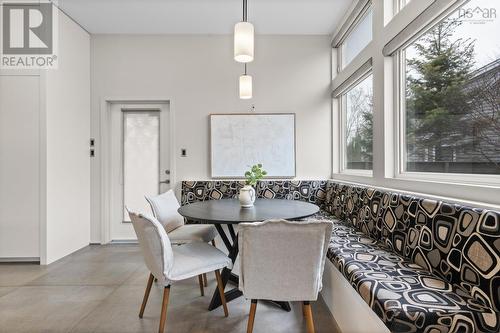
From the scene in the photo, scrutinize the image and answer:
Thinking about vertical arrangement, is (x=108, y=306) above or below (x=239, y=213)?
below

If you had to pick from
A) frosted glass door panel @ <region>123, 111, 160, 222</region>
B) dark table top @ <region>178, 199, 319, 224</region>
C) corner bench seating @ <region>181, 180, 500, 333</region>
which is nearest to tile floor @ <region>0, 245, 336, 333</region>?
corner bench seating @ <region>181, 180, 500, 333</region>

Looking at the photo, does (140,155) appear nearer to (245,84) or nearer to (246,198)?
(245,84)

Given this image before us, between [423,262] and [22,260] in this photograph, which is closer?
[423,262]

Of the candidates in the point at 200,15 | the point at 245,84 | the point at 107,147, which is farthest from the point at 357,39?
the point at 107,147

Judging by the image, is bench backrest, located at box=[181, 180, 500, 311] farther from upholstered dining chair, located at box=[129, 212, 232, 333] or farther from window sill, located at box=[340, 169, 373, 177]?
upholstered dining chair, located at box=[129, 212, 232, 333]

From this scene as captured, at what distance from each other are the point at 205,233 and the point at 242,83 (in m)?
1.58

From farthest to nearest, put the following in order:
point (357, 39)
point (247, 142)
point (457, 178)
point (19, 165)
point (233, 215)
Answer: point (247, 142) → point (357, 39) → point (19, 165) → point (233, 215) → point (457, 178)

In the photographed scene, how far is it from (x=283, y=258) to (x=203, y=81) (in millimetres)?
3037

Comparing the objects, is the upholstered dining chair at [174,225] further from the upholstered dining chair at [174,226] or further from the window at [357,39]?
the window at [357,39]

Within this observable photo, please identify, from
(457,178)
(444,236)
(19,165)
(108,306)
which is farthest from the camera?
(19,165)

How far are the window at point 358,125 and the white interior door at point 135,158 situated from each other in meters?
2.57

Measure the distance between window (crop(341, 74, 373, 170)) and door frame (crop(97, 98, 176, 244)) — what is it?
2.44 metres

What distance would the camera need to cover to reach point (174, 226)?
2695 millimetres

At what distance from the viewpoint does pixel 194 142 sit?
149 inches
